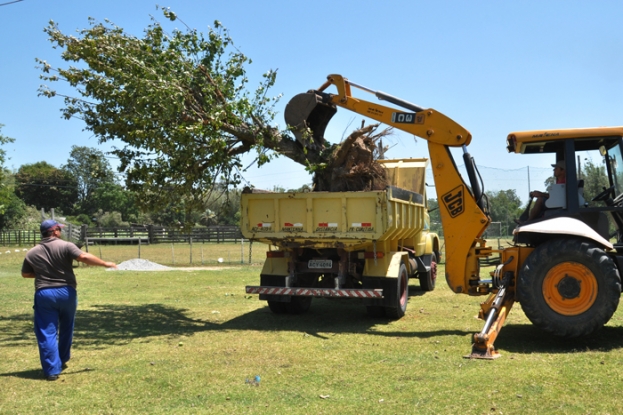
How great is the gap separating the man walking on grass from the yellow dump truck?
12.4 feet

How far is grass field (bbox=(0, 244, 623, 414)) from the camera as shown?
19.2ft

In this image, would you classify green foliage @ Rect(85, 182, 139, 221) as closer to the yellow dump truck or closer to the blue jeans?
the yellow dump truck

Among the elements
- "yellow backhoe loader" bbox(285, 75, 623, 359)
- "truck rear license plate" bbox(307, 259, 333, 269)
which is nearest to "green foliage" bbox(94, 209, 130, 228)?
"truck rear license plate" bbox(307, 259, 333, 269)

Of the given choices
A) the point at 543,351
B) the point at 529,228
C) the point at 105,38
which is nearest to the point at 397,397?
the point at 543,351

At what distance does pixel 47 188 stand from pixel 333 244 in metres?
82.3

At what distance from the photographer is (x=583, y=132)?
8.50 meters

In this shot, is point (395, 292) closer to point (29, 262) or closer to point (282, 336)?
point (282, 336)

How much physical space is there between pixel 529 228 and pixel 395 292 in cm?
317

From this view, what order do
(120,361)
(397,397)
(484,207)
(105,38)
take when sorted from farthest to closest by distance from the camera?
(105,38) → (484,207) → (120,361) → (397,397)

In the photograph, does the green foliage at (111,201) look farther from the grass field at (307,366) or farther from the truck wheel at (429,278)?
the grass field at (307,366)

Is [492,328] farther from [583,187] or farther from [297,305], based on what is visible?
[297,305]

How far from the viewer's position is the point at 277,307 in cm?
1193

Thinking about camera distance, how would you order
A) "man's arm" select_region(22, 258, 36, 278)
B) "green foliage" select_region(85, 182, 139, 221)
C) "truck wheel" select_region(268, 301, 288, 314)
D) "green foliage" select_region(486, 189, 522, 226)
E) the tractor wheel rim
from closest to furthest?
"man's arm" select_region(22, 258, 36, 278) < the tractor wheel rim < "truck wheel" select_region(268, 301, 288, 314) < "green foliage" select_region(486, 189, 522, 226) < "green foliage" select_region(85, 182, 139, 221)

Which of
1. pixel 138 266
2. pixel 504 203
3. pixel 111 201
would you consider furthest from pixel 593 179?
pixel 111 201
